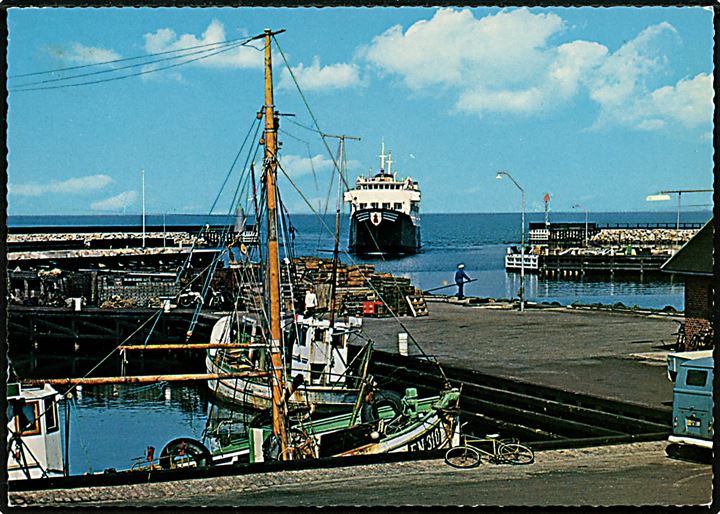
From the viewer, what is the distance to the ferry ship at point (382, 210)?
274ft

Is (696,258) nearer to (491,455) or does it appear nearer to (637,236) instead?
(491,455)

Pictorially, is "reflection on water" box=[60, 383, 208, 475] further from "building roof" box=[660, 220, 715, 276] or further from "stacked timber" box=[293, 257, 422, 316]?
"building roof" box=[660, 220, 715, 276]

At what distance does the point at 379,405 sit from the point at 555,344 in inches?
255

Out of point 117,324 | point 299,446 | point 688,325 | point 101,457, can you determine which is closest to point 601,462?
point 299,446

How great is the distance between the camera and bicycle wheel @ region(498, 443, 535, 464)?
37.0 feet

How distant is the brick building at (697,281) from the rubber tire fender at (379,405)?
21.5 feet

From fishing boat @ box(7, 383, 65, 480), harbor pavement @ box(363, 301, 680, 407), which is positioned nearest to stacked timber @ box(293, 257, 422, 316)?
harbor pavement @ box(363, 301, 680, 407)

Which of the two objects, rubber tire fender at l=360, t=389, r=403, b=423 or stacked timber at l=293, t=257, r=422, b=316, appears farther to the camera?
stacked timber at l=293, t=257, r=422, b=316

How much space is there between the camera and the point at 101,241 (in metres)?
53.4

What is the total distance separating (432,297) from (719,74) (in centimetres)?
2976

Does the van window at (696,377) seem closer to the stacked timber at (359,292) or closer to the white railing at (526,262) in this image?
the stacked timber at (359,292)

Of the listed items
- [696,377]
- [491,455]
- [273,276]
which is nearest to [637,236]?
[273,276]

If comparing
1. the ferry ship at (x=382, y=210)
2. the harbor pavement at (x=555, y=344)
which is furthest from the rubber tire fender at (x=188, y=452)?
the ferry ship at (x=382, y=210)

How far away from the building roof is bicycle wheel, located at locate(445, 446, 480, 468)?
9.25 meters
